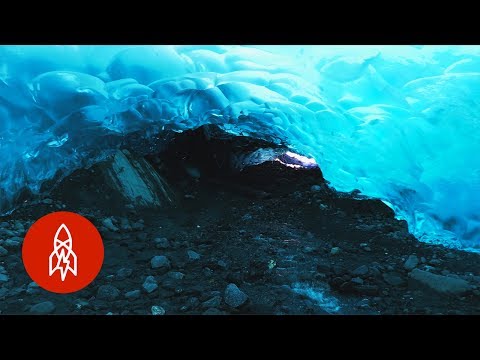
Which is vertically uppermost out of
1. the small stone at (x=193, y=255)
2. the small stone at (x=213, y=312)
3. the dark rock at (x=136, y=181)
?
the dark rock at (x=136, y=181)

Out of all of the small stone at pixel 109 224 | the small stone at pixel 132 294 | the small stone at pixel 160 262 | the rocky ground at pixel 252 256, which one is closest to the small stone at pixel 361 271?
the rocky ground at pixel 252 256

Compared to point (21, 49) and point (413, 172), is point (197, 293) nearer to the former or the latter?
point (413, 172)

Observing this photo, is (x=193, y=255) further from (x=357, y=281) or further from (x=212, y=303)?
(x=357, y=281)

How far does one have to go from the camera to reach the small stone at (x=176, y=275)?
159 cm

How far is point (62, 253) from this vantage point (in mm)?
1519

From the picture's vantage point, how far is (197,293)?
1.55 m

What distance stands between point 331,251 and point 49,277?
3.63 ft

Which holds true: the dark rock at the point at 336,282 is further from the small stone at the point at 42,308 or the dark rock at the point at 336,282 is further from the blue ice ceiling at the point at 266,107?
the small stone at the point at 42,308

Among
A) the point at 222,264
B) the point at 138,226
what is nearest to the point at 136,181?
the point at 138,226

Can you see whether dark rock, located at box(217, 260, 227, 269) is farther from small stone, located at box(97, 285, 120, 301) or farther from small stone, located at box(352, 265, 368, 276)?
small stone, located at box(352, 265, 368, 276)

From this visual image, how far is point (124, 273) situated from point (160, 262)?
143 mm

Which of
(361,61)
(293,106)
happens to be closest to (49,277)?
(293,106)

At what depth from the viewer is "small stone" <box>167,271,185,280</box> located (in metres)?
1.59

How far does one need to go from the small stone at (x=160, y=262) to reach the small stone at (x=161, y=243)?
48 millimetres
